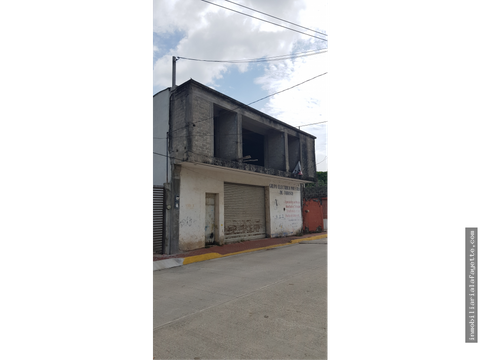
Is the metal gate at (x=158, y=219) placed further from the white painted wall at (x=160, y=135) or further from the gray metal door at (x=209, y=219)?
the gray metal door at (x=209, y=219)

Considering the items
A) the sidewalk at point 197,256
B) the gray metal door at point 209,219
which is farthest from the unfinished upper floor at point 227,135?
the sidewalk at point 197,256

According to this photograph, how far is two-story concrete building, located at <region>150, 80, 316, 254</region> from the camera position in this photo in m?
10.4

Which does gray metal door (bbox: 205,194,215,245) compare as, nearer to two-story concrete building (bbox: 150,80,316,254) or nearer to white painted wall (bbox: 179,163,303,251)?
two-story concrete building (bbox: 150,80,316,254)

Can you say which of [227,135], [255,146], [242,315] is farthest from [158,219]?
[255,146]

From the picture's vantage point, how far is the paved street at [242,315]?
268 centimetres

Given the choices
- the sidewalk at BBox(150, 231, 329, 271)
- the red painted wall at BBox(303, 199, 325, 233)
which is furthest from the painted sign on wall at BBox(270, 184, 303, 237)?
the sidewalk at BBox(150, 231, 329, 271)

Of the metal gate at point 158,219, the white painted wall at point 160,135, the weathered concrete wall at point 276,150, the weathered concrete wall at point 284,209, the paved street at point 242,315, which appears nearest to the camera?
the paved street at point 242,315

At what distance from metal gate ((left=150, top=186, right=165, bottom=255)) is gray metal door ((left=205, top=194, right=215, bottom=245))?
2.07m

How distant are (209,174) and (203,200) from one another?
1160mm
